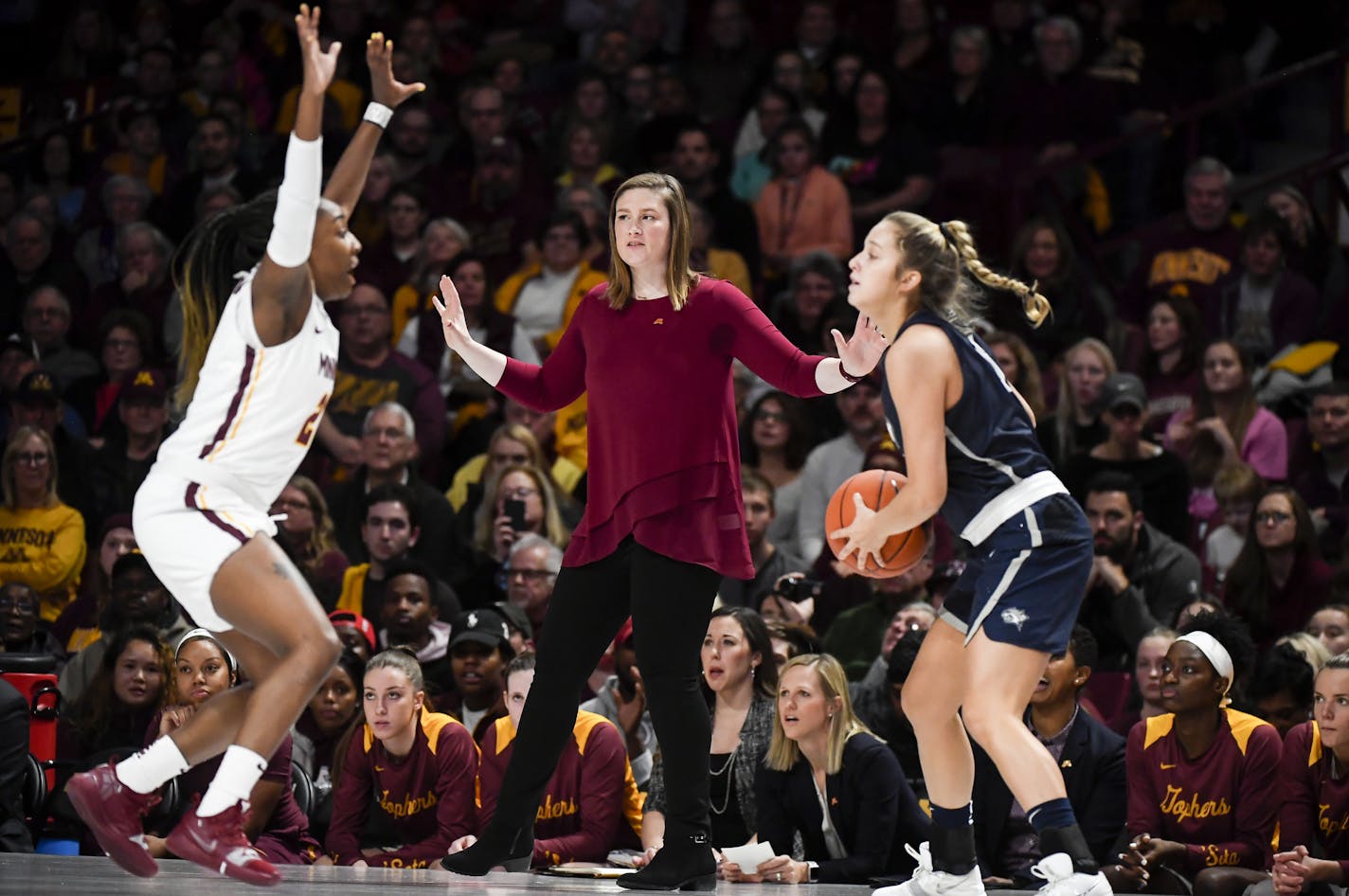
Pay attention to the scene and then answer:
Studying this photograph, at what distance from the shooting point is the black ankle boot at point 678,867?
5.55 meters

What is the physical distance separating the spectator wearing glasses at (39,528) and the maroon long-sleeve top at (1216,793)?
564 cm

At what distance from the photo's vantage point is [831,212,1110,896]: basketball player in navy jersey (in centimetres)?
509

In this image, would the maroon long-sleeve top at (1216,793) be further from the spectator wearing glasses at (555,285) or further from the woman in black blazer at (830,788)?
the spectator wearing glasses at (555,285)

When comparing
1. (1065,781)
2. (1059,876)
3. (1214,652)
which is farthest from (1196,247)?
(1059,876)

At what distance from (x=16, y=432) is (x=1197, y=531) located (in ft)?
20.4

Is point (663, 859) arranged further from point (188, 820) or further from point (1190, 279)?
point (1190, 279)

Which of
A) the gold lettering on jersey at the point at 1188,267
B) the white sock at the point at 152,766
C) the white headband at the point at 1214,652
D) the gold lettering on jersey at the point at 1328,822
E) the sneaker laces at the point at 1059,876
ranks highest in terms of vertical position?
the gold lettering on jersey at the point at 1188,267

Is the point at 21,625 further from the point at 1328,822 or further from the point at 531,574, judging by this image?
the point at 1328,822

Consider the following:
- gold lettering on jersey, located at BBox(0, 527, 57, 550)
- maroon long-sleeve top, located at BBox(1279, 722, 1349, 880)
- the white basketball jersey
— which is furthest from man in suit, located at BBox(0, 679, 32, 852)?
maroon long-sleeve top, located at BBox(1279, 722, 1349, 880)

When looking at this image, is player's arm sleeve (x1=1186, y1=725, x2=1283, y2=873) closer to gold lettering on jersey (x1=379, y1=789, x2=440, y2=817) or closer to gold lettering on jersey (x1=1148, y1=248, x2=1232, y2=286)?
gold lettering on jersey (x1=379, y1=789, x2=440, y2=817)

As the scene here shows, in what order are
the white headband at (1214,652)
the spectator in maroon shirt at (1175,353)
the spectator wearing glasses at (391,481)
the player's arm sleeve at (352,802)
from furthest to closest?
the spectator in maroon shirt at (1175,353) → the spectator wearing glasses at (391,481) → the player's arm sleeve at (352,802) → the white headband at (1214,652)

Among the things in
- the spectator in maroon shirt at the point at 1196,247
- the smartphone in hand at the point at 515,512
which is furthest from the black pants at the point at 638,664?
the spectator in maroon shirt at the point at 1196,247

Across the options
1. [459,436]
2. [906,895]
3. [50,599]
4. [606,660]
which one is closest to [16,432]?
[50,599]

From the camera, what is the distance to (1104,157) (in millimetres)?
12008
